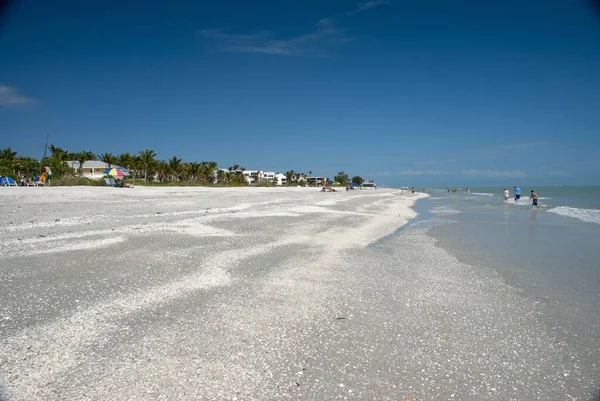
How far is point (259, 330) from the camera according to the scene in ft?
13.1

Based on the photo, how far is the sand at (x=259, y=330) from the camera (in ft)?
9.73

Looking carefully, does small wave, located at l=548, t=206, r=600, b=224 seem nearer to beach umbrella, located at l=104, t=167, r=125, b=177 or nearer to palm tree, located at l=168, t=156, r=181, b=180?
beach umbrella, located at l=104, t=167, r=125, b=177

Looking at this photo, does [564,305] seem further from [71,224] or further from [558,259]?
[71,224]

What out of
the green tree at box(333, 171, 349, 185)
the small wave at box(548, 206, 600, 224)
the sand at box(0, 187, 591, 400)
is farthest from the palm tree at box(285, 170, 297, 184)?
the sand at box(0, 187, 591, 400)

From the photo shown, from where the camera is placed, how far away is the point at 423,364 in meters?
3.39

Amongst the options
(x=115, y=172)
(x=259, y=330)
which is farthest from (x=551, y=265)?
(x=115, y=172)

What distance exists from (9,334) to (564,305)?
717 cm

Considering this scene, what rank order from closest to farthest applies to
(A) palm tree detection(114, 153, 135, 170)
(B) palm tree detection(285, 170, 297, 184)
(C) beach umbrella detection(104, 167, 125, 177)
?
1. (C) beach umbrella detection(104, 167, 125, 177)
2. (A) palm tree detection(114, 153, 135, 170)
3. (B) palm tree detection(285, 170, 297, 184)

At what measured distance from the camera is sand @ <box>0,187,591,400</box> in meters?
2.96

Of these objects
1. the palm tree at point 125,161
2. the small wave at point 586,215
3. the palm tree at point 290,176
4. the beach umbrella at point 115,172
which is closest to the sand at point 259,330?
the small wave at point 586,215

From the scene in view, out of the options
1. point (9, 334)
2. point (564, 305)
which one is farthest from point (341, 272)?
point (9, 334)

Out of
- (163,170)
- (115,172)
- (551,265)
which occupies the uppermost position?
(163,170)

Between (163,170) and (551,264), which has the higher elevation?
(163,170)

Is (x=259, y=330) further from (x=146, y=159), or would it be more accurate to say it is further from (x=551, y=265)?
(x=146, y=159)
